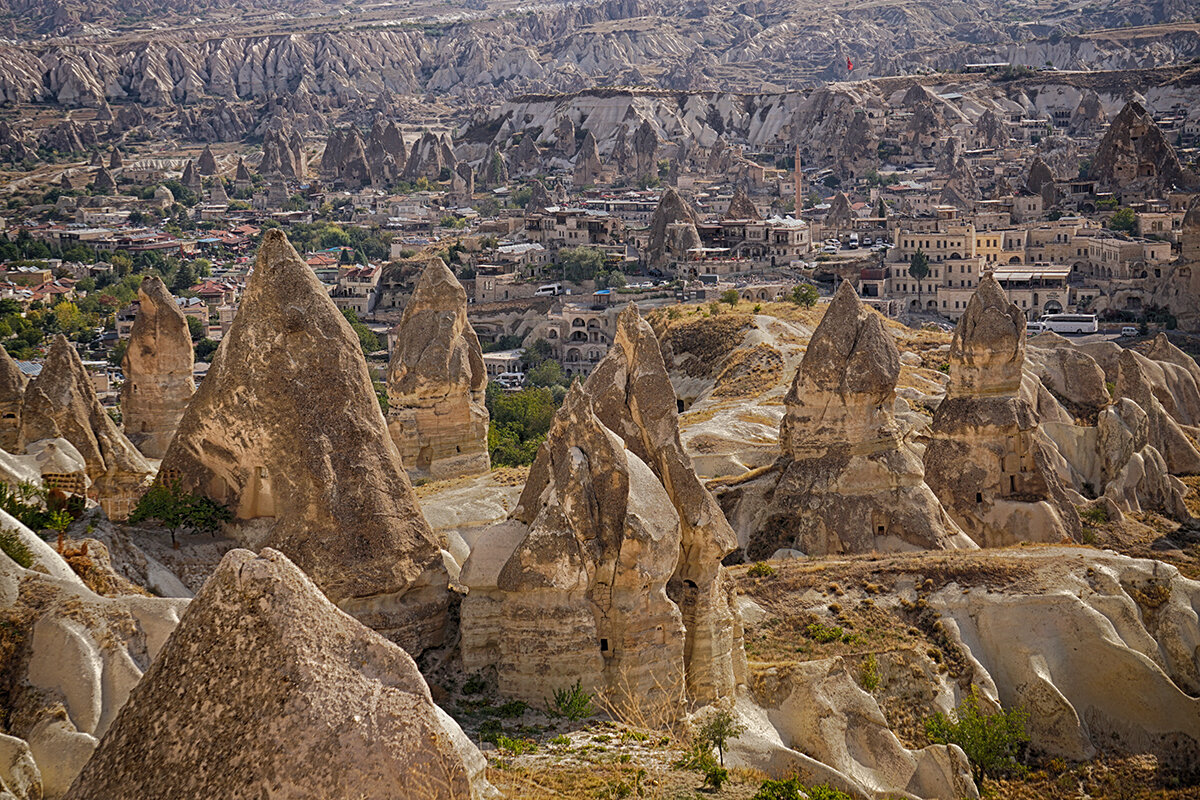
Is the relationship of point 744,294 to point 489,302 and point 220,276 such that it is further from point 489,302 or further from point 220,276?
point 220,276

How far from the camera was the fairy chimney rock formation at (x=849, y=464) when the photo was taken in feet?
75.4

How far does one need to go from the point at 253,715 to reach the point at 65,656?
351cm

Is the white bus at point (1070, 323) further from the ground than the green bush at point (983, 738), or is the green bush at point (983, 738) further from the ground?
the green bush at point (983, 738)

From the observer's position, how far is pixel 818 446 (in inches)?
938

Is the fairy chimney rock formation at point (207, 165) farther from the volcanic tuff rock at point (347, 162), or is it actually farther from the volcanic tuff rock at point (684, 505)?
the volcanic tuff rock at point (684, 505)

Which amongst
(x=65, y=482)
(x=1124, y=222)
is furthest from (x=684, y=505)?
(x=1124, y=222)

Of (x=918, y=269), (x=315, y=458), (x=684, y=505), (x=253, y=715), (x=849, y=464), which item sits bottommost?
(x=918, y=269)

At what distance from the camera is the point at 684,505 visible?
15.2 meters

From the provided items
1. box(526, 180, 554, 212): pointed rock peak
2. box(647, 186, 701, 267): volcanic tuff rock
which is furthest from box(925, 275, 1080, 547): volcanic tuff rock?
box(526, 180, 554, 212): pointed rock peak

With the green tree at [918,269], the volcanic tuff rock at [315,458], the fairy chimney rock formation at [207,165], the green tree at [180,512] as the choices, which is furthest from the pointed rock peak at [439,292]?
the fairy chimney rock formation at [207,165]

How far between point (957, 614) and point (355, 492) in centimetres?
780

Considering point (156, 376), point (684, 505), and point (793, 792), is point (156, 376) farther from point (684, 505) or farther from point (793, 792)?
point (793, 792)

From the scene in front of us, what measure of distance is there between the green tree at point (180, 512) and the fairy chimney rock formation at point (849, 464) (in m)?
10.6

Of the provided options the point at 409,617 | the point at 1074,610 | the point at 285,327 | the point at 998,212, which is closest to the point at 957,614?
the point at 1074,610
